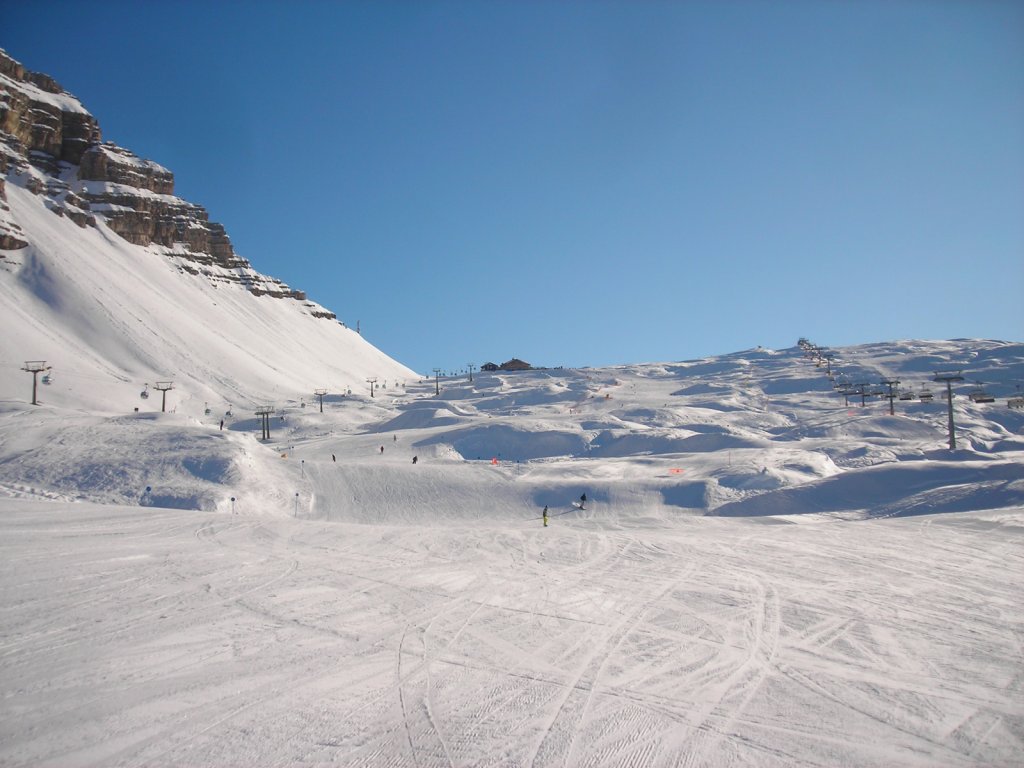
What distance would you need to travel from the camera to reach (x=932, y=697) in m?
8.73

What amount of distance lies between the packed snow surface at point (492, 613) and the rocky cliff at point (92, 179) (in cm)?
8970

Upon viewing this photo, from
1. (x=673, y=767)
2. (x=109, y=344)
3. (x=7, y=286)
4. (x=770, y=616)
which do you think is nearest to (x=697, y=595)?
(x=770, y=616)

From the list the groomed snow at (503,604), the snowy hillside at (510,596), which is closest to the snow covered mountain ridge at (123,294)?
the snowy hillside at (510,596)

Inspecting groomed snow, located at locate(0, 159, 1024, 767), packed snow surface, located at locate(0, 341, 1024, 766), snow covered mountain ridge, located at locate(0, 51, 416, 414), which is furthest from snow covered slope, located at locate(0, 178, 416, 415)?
packed snow surface, located at locate(0, 341, 1024, 766)

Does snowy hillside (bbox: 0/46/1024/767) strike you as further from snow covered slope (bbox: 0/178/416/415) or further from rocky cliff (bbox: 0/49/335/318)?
rocky cliff (bbox: 0/49/335/318)

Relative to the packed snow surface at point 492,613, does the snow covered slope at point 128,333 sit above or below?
above

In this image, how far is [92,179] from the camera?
11762cm

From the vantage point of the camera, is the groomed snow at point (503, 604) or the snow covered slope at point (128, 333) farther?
the snow covered slope at point (128, 333)

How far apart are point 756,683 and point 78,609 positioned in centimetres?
1196

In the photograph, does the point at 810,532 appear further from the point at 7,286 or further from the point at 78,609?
the point at 7,286

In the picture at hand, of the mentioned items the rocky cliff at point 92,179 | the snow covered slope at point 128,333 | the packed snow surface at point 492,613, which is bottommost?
the packed snow surface at point 492,613

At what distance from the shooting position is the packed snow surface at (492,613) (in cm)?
744

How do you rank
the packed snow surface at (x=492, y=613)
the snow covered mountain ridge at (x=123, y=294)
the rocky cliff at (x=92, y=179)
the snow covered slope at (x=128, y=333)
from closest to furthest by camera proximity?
the packed snow surface at (x=492, y=613) → the snow covered slope at (x=128, y=333) → the snow covered mountain ridge at (x=123, y=294) → the rocky cliff at (x=92, y=179)

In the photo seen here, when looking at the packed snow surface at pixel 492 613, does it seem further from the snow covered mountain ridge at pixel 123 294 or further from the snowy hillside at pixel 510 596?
the snow covered mountain ridge at pixel 123 294
